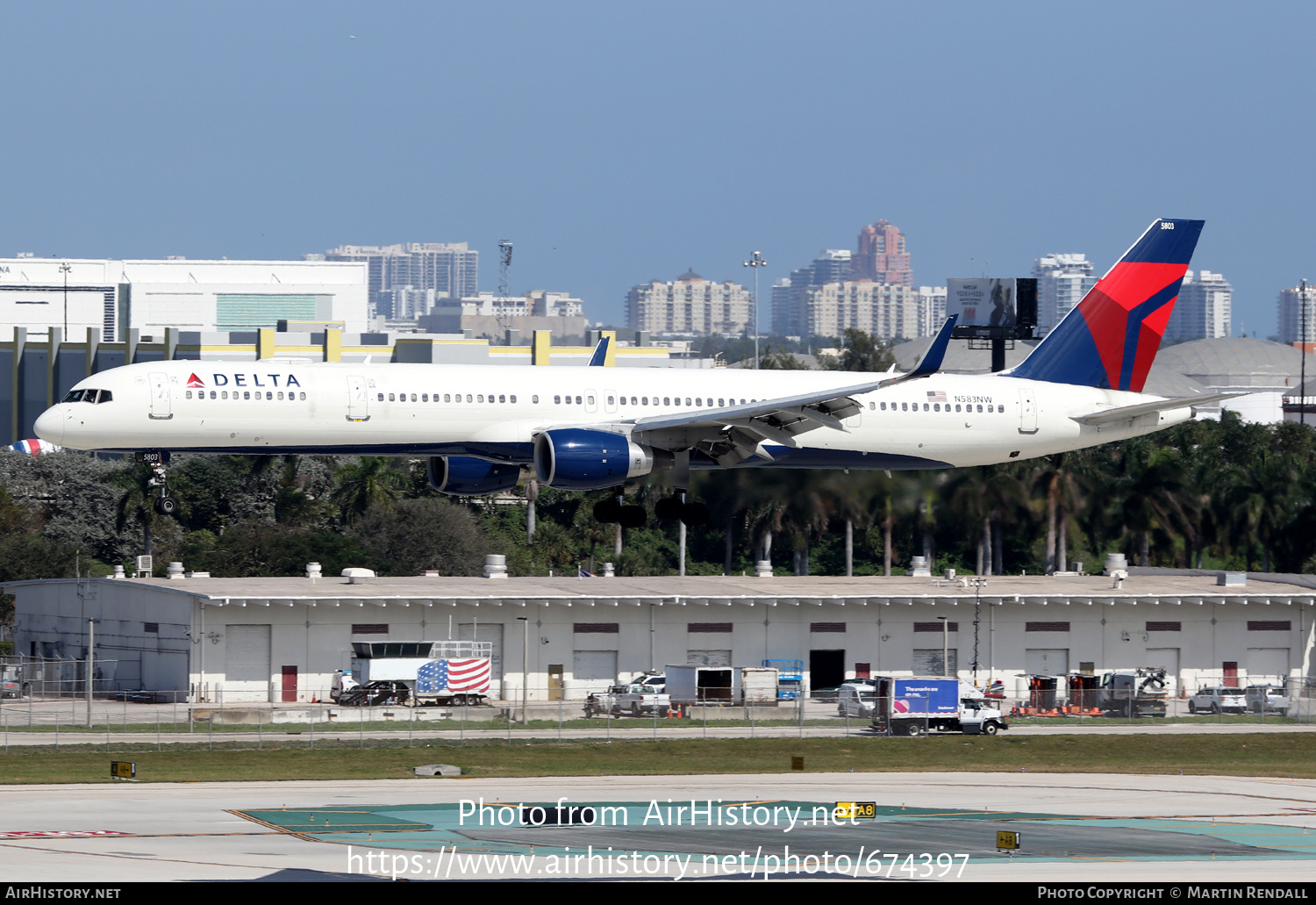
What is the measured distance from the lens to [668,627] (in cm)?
8106

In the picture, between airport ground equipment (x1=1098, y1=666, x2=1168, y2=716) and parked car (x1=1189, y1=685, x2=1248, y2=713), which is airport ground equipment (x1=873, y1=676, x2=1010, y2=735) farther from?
parked car (x1=1189, y1=685, x2=1248, y2=713)

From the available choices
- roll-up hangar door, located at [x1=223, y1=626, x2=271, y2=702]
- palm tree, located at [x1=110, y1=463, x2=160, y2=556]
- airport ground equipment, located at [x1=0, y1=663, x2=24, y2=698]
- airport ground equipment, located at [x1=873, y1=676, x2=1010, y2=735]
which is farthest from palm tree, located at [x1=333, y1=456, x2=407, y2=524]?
airport ground equipment, located at [x1=873, y1=676, x2=1010, y2=735]

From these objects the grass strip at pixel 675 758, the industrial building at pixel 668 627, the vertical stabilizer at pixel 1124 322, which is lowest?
the grass strip at pixel 675 758

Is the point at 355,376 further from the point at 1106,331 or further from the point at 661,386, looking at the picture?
the point at 1106,331

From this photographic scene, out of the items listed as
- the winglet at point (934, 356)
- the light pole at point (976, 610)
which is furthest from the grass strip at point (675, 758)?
the light pole at point (976, 610)

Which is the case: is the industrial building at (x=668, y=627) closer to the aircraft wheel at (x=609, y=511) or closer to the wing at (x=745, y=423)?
the aircraft wheel at (x=609, y=511)

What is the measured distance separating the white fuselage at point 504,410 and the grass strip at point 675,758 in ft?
30.7

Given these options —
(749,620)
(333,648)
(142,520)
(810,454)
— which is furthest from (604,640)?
(142,520)

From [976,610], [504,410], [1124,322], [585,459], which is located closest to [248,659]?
[504,410]

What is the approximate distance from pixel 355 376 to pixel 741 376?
13.1 meters

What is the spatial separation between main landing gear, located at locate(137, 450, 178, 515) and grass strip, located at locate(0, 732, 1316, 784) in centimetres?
742

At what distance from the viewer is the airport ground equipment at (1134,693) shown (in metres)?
70.6

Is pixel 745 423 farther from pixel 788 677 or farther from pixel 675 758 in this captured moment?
pixel 788 677

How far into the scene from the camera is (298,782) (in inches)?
1784
